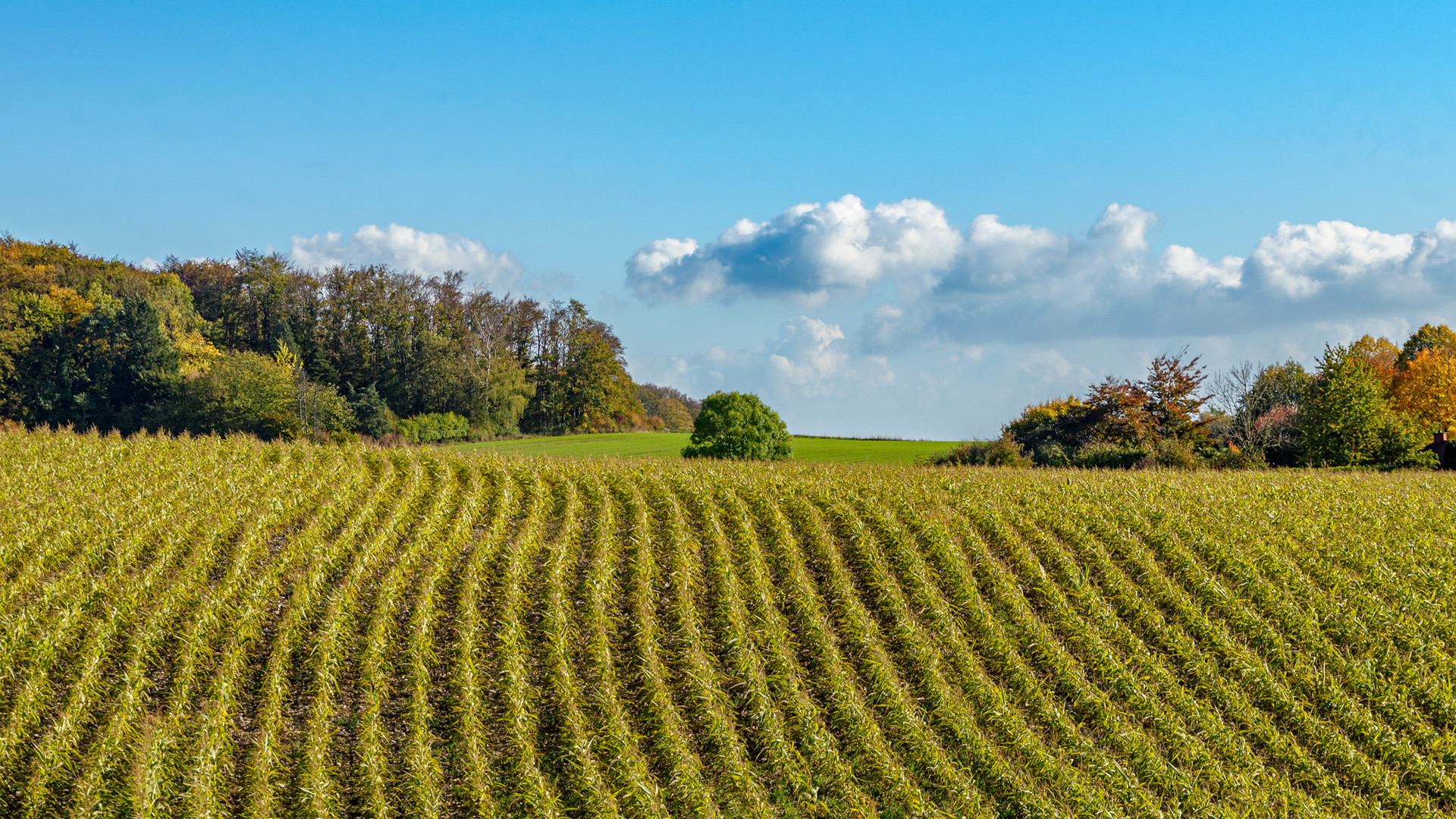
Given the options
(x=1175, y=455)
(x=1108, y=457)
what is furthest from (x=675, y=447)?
(x=1175, y=455)

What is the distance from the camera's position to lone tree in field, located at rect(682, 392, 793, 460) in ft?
99.0

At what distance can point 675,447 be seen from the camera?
48938 mm

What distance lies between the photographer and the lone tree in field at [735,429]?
99.0 ft

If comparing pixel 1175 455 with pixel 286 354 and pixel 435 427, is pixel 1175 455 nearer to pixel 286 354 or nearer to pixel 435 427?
pixel 435 427

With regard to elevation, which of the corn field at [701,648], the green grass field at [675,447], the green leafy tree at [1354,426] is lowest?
the corn field at [701,648]

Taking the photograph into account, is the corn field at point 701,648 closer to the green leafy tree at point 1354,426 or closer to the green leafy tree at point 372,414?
the green leafy tree at point 1354,426

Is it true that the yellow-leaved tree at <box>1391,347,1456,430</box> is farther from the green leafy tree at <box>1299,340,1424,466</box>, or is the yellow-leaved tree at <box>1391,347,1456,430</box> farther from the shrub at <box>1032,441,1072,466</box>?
the shrub at <box>1032,441,1072,466</box>

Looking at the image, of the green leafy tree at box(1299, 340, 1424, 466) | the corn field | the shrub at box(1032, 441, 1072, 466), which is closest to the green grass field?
the shrub at box(1032, 441, 1072, 466)

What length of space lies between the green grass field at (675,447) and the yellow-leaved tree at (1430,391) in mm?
21045

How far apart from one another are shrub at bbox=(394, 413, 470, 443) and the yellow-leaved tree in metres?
52.7

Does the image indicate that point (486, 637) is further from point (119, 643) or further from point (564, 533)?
point (119, 643)

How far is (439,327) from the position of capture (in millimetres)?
61719

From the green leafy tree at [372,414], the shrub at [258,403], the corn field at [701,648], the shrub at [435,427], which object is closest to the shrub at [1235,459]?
the corn field at [701,648]

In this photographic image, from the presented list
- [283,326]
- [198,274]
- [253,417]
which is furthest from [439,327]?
[198,274]
